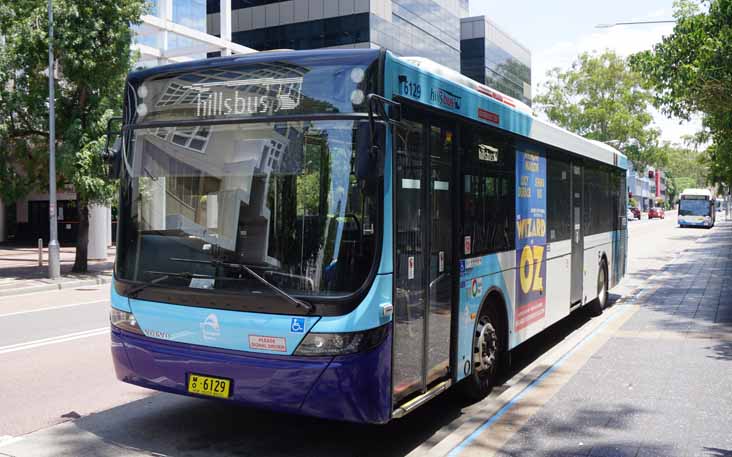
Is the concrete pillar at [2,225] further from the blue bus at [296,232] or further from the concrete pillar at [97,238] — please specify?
the blue bus at [296,232]

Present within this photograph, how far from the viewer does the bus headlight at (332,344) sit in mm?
4637

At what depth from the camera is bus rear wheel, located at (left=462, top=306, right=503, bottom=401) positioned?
6.61 metres

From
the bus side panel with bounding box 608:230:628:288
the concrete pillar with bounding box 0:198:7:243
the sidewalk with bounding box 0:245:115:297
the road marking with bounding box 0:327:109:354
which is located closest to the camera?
the road marking with bounding box 0:327:109:354

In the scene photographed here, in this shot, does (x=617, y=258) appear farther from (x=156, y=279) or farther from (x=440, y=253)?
(x=156, y=279)

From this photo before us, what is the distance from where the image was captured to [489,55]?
198 ft

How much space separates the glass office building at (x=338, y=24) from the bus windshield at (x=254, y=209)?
37830mm

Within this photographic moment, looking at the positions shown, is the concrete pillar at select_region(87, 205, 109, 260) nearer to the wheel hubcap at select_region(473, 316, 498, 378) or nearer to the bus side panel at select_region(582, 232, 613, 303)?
the bus side panel at select_region(582, 232, 613, 303)

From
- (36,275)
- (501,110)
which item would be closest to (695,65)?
(501,110)

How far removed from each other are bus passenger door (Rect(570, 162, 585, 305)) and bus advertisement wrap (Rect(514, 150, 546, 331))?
1.68 metres

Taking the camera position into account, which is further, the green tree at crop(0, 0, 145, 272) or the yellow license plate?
the green tree at crop(0, 0, 145, 272)

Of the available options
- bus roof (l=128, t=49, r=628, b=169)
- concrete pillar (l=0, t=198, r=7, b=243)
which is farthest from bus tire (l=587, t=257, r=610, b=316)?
concrete pillar (l=0, t=198, r=7, b=243)

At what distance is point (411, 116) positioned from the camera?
17.7 feet

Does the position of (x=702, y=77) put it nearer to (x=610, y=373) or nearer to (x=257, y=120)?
(x=610, y=373)

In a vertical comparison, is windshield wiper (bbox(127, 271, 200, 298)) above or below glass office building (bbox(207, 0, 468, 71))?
below
